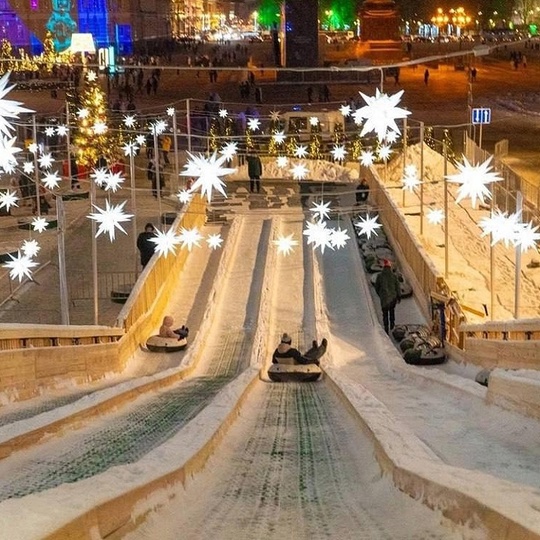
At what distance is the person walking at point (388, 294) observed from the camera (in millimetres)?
18250

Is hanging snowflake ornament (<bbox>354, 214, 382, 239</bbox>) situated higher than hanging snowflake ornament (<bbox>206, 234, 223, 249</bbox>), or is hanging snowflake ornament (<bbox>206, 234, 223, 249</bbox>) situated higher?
hanging snowflake ornament (<bbox>354, 214, 382, 239</bbox>)

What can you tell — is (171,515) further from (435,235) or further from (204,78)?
(204,78)

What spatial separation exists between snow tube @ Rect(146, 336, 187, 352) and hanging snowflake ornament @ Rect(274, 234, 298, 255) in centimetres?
555

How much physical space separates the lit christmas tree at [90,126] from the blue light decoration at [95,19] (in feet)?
187

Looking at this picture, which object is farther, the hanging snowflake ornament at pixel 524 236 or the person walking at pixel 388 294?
the person walking at pixel 388 294

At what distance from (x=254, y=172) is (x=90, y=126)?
4.81 m

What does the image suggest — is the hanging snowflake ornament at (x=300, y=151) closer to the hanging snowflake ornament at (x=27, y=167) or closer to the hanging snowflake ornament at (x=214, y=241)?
the hanging snowflake ornament at (x=214, y=241)

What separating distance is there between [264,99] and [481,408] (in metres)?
41.1

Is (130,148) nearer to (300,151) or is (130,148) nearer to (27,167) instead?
(27,167)

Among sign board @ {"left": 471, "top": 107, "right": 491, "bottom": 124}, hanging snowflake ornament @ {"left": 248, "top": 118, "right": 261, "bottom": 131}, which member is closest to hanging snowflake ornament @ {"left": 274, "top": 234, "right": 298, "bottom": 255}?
sign board @ {"left": 471, "top": 107, "right": 491, "bottom": 124}

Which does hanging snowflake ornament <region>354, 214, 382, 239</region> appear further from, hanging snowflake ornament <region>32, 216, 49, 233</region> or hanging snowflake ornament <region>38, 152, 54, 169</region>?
hanging snowflake ornament <region>38, 152, 54, 169</region>

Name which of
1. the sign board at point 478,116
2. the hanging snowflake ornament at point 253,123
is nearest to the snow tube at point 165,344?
the sign board at point 478,116

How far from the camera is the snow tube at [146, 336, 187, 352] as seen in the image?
55.3 ft

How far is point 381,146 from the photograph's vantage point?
2944 centimetres
